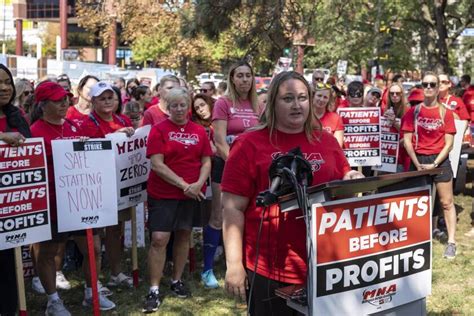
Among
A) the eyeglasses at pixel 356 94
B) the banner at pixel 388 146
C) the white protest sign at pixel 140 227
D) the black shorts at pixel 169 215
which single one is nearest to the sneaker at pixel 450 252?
the banner at pixel 388 146

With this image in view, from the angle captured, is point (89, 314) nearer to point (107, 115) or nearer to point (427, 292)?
point (107, 115)

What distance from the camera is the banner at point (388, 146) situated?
10007 mm

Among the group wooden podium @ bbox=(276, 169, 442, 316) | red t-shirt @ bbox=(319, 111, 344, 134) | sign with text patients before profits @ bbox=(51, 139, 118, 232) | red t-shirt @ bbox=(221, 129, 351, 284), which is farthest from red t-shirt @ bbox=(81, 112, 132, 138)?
wooden podium @ bbox=(276, 169, 442, 316)

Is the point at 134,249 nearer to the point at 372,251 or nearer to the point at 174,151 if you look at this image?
the point at 174,151

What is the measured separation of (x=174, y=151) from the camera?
6.29 meters

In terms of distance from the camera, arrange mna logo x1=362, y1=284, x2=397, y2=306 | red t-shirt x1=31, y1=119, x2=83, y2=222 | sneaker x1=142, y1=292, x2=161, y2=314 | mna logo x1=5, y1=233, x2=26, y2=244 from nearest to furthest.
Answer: mna logo x1=362, y1=284, x2=397, y2=306
mna logo x1=5, y1=233, x2=26, y2=244
red t-shirt x1=31, y1=119, x2=83, y2=222
sneaker x1=142, y1=292, x2=161, y2=314

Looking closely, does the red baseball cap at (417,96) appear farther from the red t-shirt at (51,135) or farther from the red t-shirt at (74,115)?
the red t-shirt at (51,135)

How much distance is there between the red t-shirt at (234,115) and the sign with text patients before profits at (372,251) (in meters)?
3.55

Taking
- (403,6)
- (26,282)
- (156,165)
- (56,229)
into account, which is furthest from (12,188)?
(403,6)

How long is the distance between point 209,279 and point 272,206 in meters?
3.62

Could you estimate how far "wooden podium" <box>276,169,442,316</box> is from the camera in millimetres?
3258

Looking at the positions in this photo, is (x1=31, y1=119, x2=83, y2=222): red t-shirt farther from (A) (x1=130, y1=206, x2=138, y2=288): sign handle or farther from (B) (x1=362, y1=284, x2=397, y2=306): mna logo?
(B) (x1=362, y1=284, x2=397, y2=306): mna logo

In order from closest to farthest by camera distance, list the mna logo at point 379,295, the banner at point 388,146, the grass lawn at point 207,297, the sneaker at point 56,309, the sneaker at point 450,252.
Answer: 1. the mna logo at point 379,295
2. the sneaker at point 56,309
3. the grass lawn at point 207,297
4. the sneaker at point 450,252
5. the banner at point 388,146

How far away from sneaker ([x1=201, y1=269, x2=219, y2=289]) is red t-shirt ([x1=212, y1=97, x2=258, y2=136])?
1.47m
